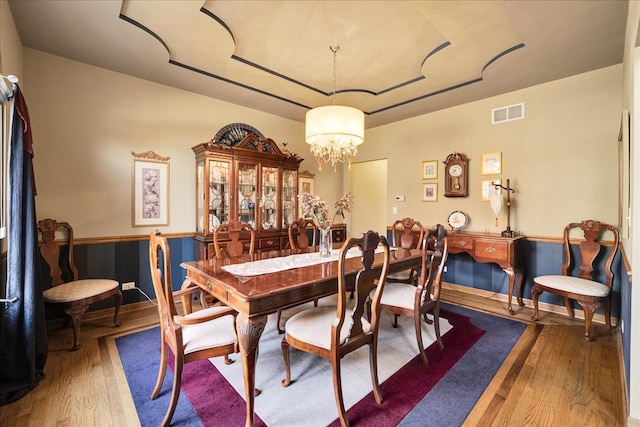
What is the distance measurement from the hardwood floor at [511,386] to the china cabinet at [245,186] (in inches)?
57.3

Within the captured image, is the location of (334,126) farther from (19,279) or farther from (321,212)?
(19,279)

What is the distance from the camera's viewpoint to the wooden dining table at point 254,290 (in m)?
1.49

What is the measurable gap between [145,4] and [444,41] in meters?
2.48

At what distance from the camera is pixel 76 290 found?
2496 millimetres

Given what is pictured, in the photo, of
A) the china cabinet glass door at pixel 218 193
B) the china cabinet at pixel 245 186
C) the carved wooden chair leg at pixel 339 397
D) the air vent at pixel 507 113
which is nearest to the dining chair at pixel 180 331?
the carved wooden chair leg at pixel 339 397

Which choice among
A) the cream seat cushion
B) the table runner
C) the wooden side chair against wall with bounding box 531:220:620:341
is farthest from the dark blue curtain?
the wooden side chair against wall with bounding box 531:220:620:341

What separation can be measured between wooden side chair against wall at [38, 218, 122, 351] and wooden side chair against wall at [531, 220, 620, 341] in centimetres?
422

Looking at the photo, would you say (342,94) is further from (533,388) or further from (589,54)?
(533,388)

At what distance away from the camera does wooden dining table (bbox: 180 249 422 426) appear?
149 centimetres

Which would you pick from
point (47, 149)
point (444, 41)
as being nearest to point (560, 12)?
point (444, 41)

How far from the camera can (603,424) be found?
156 cm

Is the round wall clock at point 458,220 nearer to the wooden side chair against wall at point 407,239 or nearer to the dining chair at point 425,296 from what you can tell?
the wooden side chair against wall at point 407,239

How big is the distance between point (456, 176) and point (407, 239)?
115cm

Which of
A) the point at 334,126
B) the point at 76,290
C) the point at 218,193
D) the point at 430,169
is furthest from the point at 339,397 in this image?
the point at 430,169
